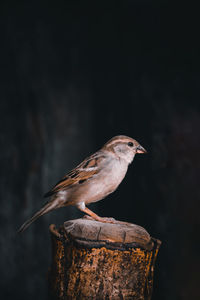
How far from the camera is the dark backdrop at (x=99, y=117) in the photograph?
2270 millimetres

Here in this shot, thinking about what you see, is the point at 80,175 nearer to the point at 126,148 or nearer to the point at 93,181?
the point at 93,181

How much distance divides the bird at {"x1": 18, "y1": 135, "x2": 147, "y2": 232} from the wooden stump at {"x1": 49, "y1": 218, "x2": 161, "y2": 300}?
0.30m

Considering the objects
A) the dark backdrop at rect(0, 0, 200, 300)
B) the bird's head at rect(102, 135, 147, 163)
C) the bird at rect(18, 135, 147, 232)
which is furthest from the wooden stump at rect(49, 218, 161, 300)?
the dark backdrop at rect(0, 0, 200, 300)

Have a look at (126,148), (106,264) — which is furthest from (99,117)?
(106,264)

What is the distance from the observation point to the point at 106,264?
1.33 meters

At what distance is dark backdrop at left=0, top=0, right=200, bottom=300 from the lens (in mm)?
2270

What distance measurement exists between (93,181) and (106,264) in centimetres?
51

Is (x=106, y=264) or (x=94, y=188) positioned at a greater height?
(x=94, y=188)

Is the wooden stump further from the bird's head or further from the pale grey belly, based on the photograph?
the bird's head

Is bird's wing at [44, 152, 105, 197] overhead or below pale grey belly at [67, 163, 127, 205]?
overhead

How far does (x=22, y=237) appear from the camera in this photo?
2756 millimetres

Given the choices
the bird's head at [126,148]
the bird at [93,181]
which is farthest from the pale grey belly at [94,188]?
the bird's head at [126,148]

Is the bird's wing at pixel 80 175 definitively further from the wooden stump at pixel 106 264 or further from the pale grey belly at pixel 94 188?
the wooden stump at pixel 106 264

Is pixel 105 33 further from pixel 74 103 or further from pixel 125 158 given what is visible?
pixel 125 158
